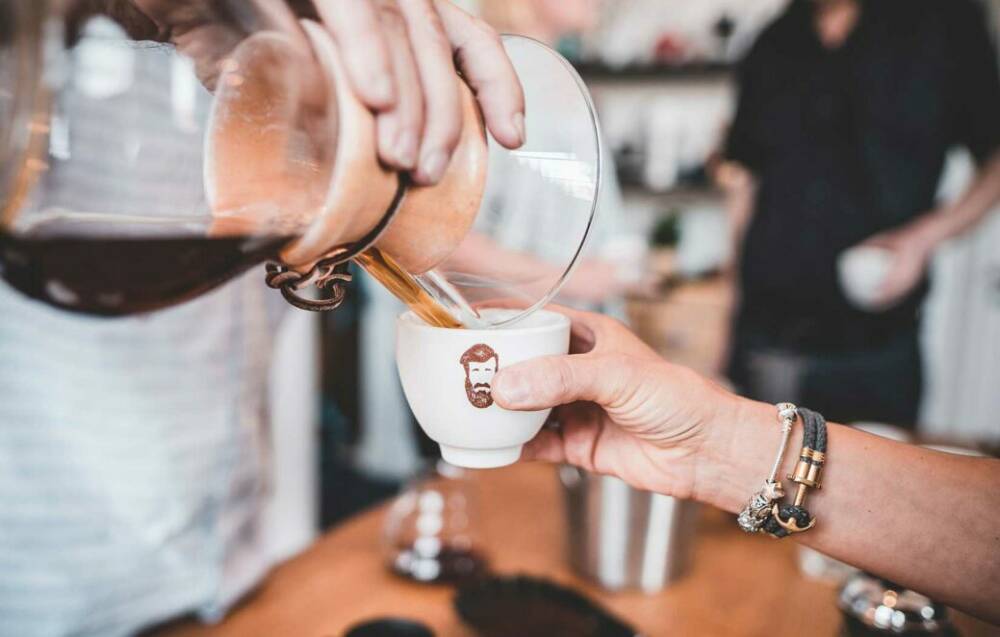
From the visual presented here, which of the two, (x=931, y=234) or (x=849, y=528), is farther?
(x=931, y=234)

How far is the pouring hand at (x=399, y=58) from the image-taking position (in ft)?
1.43

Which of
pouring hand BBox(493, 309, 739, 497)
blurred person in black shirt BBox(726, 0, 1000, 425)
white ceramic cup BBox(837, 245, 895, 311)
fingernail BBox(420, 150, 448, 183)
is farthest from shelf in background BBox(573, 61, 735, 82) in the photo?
fingernail BBox(420, 150, 448, 183)

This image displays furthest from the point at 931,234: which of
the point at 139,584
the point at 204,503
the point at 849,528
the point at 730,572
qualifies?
the point at 139,584

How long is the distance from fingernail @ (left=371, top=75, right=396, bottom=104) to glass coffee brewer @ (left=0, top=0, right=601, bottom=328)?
1cm

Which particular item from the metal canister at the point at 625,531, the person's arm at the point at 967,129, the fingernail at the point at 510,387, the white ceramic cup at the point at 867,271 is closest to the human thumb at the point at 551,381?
the fingernail at the point at 510,387

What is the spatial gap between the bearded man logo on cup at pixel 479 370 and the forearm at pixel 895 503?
0.92 ft

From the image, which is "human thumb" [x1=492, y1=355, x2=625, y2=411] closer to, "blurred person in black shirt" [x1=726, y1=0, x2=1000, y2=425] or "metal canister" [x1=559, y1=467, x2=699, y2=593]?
"metal canister" [x1=559, y1=467, x2=699, y2=593]

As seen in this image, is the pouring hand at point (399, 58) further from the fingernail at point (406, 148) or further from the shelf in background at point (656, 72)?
the shelf in background at point (656, 72)

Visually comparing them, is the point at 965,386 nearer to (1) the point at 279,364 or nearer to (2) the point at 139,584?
(1) the point at 279,364

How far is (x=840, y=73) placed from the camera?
2000 millimetres

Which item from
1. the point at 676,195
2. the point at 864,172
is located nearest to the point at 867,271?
the point at 864,172

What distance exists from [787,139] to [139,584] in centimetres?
189

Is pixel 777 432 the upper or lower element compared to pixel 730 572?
upper

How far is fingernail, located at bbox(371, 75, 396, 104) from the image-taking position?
0.43m
